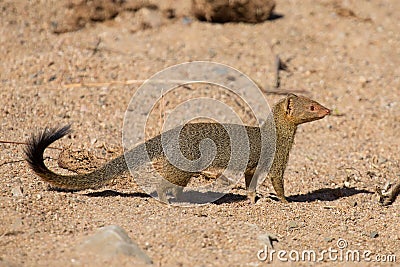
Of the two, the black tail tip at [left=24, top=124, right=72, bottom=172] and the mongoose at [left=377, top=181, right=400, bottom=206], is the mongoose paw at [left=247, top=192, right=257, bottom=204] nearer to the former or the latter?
the mongoose at [left=377, top=181, right=400, bottom=206]

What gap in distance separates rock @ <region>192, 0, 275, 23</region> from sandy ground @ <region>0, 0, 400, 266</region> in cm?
10

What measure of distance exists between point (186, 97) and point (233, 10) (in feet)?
5.73

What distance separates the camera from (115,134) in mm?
4707

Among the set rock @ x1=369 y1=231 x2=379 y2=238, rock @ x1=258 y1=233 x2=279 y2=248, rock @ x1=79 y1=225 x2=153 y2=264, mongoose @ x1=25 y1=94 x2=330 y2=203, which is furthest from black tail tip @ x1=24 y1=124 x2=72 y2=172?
rock @ x1=369 y1=231 x2=379 y2=238

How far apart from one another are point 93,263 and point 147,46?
382 cm

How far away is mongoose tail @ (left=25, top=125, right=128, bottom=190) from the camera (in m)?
3.25

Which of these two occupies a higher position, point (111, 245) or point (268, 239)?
point (111, 245)

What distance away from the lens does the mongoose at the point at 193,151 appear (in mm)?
3380

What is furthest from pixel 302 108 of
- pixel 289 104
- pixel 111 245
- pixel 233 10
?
pixel 233 10

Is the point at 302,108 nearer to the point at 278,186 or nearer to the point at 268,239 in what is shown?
the point at 278,186

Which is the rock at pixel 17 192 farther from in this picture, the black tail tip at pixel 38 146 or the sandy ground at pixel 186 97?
the black tail tip at pixel 38 146

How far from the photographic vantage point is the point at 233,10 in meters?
6.64

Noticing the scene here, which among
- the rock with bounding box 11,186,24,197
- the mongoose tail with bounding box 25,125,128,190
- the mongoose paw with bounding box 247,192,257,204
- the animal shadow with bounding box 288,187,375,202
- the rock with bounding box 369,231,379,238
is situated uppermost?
the mongoose tail with bounding box 25,125,128,190

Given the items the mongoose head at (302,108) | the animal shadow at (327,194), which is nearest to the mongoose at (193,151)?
the mongoose head at (302,108)
